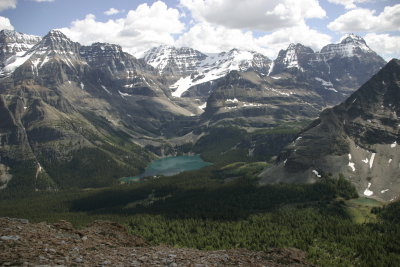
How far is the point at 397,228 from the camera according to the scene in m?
150

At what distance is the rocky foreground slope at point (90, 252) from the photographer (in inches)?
1716

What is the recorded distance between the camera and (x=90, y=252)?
51531 mm

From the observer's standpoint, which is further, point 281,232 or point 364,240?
point 281,232

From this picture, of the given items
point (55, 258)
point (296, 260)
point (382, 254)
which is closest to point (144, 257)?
A: point (55, 258)

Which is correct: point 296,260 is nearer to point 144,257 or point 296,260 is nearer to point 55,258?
point 144,257

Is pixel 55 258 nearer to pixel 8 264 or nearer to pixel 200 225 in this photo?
pixel 8 264

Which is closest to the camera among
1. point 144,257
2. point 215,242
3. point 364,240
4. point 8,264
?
point 8,264

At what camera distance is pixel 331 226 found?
153m

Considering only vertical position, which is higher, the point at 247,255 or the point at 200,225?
the point at 247,255

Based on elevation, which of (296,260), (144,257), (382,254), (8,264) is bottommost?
(382,254)

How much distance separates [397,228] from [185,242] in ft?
274

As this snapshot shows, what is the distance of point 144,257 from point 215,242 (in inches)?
3745

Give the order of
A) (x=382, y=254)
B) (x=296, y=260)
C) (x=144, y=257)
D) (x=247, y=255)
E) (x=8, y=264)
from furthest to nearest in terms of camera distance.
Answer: (x=382, y=254) < (x=296, y=260) < (x=247, y=255) < (x=144, y=257) < (x=8, y=264)

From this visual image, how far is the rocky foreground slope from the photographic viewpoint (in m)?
43.6
